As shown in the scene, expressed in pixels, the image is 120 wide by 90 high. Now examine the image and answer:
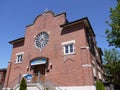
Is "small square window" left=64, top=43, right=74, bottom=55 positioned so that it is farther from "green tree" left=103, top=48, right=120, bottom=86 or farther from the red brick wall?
"green tree" left=103, top=48, right=120, bottom=86

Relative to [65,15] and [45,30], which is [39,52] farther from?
[65,15]

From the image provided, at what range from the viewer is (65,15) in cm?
2119

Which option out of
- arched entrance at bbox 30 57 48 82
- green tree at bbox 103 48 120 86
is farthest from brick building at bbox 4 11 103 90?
green tree at bbox 103 48 120 86

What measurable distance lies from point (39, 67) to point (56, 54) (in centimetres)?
362

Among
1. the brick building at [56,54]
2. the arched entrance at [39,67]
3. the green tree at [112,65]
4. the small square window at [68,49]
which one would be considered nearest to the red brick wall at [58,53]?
the brick building at [56,54]

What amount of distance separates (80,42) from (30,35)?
387 inches

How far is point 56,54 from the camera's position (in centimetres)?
1947

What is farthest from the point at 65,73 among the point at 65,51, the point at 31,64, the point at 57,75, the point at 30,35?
the point at 30,35

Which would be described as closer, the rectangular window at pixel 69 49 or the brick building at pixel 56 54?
the brick building at pixel 56 54

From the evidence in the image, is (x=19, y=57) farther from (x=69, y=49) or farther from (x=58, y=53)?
(x=69, y=49)

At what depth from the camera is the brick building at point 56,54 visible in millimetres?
16953

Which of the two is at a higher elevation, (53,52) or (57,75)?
(53,52)

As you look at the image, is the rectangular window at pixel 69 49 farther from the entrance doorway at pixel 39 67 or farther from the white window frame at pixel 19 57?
the white window frame at pixel 19 57

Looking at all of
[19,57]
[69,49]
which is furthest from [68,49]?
[19,57]
